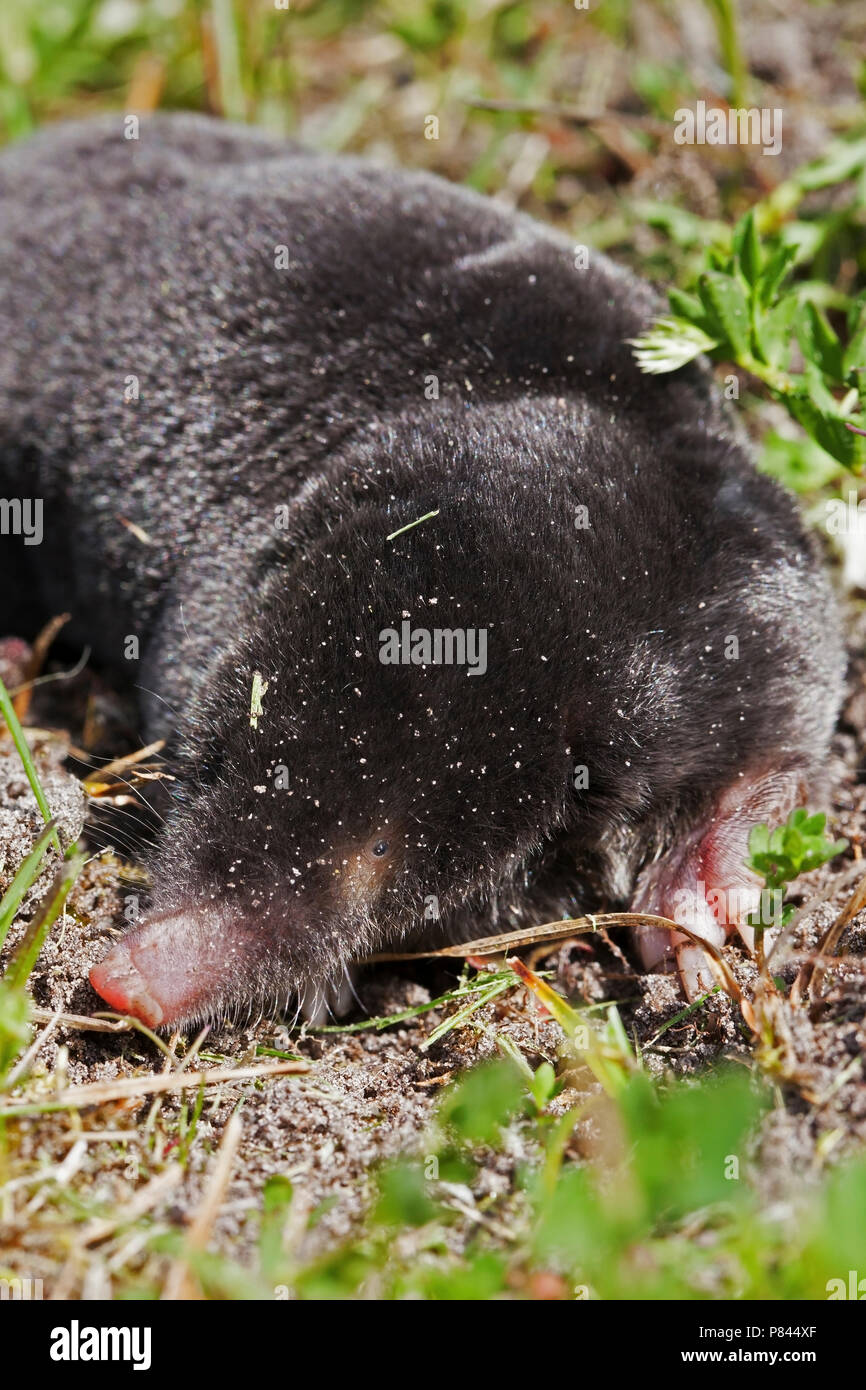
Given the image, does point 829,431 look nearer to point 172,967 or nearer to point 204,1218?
point 172,967

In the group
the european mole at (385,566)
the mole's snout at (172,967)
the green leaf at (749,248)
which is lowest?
the mole's snout at (172,967)

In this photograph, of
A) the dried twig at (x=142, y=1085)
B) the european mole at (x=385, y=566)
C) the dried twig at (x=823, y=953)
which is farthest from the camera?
the european mole at (x=385, y=566)

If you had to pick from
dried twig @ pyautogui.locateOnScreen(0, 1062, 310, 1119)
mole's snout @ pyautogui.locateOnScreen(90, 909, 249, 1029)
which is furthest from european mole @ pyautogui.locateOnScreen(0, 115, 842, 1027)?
dried twig @ pyautogui.locateOnScreen(0, 1062, 310, 1119)

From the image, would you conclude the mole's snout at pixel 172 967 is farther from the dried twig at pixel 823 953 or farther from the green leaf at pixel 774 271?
the green leaf at pixel 774 271

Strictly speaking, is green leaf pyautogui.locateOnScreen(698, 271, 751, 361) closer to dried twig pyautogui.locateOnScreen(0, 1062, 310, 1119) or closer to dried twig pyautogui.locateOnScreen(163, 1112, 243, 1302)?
dried twig pyautogui.locateOnScreen(0, 1062, 310, 1119)

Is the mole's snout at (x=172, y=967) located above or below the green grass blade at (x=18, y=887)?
below

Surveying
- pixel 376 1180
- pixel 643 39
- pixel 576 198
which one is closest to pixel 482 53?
pixel 643 39

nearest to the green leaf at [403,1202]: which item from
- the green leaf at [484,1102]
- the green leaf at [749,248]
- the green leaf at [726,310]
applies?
the green leaf at [484,1102]

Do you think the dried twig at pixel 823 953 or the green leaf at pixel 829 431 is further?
the green leaf at pixel 829 431
